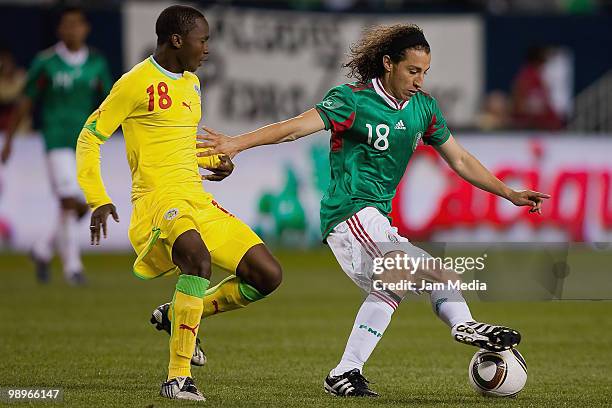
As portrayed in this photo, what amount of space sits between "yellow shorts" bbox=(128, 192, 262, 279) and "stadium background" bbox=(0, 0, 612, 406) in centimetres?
193

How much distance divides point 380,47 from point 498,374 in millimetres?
1923

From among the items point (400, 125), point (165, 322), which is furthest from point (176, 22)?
→ point (165, 322)

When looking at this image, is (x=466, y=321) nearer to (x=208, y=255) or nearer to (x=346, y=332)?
(x=208, y=255)

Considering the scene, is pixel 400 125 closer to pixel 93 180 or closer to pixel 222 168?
pixel 222 168

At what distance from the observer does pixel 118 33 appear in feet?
61.1

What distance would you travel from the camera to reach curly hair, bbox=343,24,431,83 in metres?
7.20

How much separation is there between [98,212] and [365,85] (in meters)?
1.66

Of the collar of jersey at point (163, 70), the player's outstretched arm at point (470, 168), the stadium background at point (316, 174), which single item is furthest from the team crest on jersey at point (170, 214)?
the stadium background at point (316, 174)

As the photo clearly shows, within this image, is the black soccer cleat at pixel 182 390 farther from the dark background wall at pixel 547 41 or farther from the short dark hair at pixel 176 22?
the dark background wall at pixel 547 41

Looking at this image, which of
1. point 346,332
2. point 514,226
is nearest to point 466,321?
point 346,332

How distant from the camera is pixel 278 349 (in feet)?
30.4

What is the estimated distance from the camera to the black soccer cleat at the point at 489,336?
655cm

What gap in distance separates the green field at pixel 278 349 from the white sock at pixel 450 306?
44 centimetres

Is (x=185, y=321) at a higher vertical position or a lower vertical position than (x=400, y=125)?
lower
